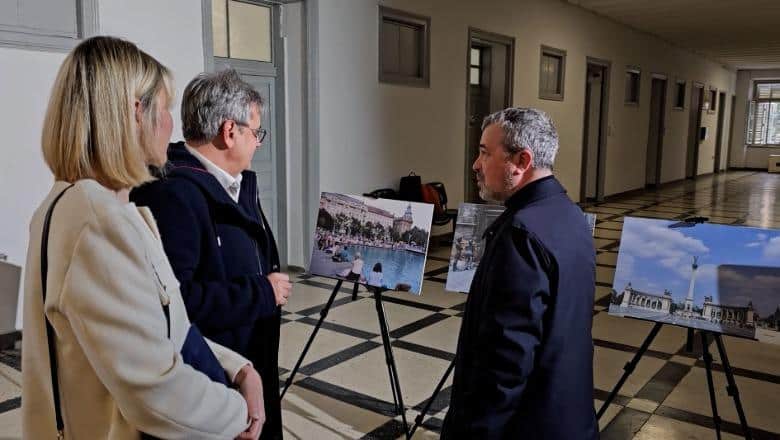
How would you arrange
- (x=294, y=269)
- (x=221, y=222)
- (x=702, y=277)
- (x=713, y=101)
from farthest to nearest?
(x=713, y=101)
(x=294, y=269)
(x=702, y=277)
(x=221, y=222)

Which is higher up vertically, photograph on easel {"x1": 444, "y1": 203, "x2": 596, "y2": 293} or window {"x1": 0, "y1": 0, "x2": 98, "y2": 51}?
window {"x1": 0, "y1": 0, "x2": 98, "y2": 51}

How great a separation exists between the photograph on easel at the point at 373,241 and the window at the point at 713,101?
17.5 m

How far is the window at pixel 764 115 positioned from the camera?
20.5 meters

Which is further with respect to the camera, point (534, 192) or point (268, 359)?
point (268, 359)

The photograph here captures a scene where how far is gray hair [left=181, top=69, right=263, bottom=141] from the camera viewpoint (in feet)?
5.91

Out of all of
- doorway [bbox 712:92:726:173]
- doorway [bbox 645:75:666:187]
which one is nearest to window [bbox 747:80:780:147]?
doorway [bbox 712:92:726:173]

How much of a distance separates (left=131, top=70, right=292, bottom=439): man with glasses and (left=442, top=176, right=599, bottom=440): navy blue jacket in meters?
0.61

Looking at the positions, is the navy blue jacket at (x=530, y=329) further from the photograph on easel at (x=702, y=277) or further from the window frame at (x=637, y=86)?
the window frame at (x=637, y=86)

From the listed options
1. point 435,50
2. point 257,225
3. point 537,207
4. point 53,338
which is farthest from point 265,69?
point 53,338

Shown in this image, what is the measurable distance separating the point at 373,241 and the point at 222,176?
1130mm

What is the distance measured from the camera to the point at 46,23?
12.8 ft

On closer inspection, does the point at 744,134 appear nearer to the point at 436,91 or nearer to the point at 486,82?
the point at 486,82

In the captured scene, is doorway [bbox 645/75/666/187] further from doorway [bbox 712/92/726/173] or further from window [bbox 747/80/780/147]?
window [bbox 747/80/780/147]

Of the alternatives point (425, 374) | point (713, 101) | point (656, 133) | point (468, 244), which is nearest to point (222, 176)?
point (468, 244)
